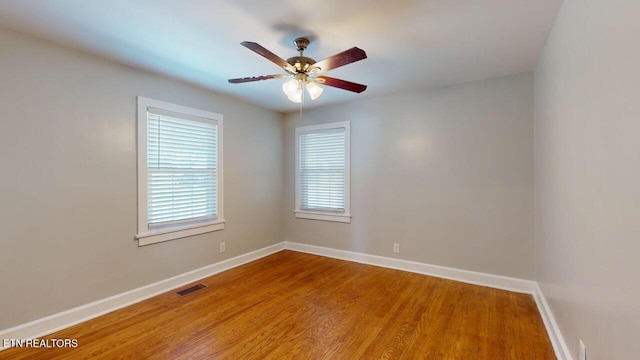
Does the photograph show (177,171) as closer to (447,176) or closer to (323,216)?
(323,216)

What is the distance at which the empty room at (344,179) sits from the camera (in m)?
1.58

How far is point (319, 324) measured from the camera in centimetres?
241

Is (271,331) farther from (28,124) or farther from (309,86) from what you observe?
(28,124)

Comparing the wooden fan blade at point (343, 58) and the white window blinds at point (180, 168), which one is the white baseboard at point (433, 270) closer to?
the white window blinds at point (180, 168)

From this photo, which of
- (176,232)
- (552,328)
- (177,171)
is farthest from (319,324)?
(177,171)

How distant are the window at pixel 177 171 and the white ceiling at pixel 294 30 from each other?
57cm

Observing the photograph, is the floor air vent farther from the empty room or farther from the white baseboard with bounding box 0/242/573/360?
the white baseboard with bounding box 0/242/573/360

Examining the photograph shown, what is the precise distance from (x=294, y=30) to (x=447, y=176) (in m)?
2.53

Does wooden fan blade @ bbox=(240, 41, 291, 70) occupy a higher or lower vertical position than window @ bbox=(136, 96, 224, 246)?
higher

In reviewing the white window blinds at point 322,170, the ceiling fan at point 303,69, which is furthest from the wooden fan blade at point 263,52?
the white window blinds at point 322,170

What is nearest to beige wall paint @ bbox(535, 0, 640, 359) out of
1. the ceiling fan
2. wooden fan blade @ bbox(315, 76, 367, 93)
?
the ceiling fan

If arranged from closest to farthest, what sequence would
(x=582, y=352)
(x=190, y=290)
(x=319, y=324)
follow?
(x=582, y=352)
(x=319, y=324)
(x=190, y=290)

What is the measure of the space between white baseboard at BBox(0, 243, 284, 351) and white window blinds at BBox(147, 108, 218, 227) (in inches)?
26.9

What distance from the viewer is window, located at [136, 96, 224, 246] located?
2.96 meters
